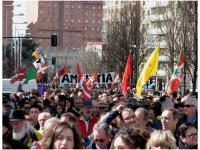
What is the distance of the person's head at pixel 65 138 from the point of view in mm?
7129

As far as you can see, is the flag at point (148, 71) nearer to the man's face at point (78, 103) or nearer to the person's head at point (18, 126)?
the man's face at point (78, 103)

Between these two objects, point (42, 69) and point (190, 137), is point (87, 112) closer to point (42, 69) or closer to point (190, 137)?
point (190, 137)

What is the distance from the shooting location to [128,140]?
7.38 metres

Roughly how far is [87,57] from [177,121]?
103m

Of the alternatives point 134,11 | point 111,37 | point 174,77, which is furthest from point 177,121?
point 111,37

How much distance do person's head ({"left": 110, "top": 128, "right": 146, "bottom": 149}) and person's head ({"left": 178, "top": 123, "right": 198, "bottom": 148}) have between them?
1.25 meters

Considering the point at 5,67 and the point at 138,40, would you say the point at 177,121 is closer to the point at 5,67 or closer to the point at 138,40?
the point at 138,40

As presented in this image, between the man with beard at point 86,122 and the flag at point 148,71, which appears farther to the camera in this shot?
the flag at point 148,71

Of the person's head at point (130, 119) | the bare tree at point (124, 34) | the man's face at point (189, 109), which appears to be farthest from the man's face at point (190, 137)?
the bare tree at point (124, 34)

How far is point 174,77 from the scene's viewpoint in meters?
21.6

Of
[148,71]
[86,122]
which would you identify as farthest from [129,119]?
[148,71]

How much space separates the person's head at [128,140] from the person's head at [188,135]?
125 cm

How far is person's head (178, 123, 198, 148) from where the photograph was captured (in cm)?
885

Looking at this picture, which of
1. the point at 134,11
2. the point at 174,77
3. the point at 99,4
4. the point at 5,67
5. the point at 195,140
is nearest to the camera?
the point at 195,140
